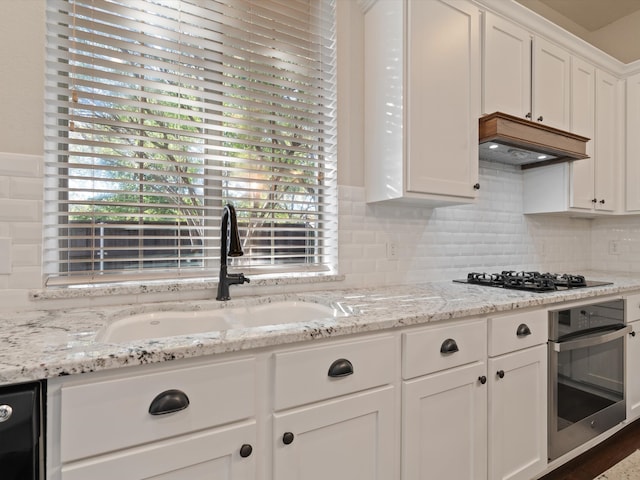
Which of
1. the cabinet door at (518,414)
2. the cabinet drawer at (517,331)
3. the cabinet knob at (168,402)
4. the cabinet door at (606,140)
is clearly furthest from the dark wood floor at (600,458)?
the cabinet knob at (168,402)

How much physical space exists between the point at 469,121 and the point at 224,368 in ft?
5.58

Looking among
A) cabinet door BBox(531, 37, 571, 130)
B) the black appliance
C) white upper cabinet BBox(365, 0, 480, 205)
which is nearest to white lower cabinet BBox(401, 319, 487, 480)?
white upper cabinet BBox(365, 0, 480, 205)

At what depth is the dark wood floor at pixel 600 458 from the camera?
70.7 inches

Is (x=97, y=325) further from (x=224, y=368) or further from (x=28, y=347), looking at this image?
(x=224, y=368)

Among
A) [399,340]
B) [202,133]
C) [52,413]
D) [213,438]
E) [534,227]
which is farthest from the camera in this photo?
[534,227]

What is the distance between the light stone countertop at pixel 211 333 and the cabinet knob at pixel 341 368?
9cm

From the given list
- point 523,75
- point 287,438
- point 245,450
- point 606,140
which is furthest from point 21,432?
point 606,140

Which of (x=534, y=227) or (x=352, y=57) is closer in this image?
(x=352, y=57)

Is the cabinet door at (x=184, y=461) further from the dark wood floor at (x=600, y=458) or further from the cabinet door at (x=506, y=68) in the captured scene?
the cabinet door at (x=506, y=68)

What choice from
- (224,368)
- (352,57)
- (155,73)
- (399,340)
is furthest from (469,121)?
(224,368)

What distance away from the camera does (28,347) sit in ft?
2.79

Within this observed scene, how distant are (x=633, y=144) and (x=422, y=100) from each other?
7.30 ft

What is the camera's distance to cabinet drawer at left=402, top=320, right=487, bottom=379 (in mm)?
1244

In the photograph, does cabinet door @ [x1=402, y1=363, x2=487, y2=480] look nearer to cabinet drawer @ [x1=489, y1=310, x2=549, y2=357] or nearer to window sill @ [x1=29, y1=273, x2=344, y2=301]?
cabinet drawer @ [x1=489, y1=310, x2=549, y2=357]
